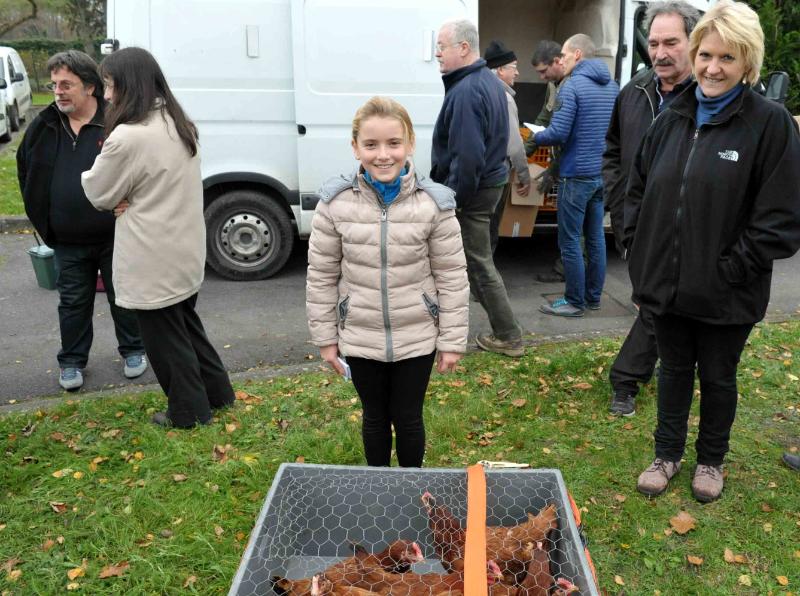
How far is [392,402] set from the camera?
281 cm

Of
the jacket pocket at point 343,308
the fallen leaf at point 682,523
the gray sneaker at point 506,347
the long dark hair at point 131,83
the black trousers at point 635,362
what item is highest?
the long dark hair at point 131,83

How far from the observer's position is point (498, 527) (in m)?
2.20

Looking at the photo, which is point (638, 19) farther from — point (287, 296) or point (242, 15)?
point (287, 296)

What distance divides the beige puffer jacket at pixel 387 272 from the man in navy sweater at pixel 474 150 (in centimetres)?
170

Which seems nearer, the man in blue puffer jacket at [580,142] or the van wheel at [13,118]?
the man in blue puffer jacket at [580,142]

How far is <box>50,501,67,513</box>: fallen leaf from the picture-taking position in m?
3.09

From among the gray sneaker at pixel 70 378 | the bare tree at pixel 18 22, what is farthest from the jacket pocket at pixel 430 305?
the bare tree at pixel 18 22

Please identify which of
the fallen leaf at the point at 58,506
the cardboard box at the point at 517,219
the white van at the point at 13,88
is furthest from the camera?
the white van at the point at 13,88

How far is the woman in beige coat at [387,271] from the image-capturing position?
243cm

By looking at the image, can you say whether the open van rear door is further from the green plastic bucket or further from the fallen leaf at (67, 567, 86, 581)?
the fallen leaf at (67, 567, 86, 581)

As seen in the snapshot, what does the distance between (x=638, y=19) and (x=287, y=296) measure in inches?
158

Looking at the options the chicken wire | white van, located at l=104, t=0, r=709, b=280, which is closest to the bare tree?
white van, located at l=104, t=0, r=709, b=280

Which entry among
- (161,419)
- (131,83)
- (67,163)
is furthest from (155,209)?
(161,419)

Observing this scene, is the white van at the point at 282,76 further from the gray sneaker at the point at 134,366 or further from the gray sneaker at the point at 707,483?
the gray sneaker at the point at 707,483
